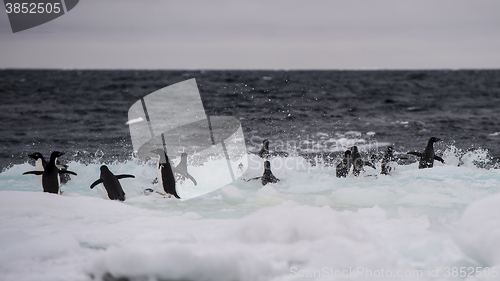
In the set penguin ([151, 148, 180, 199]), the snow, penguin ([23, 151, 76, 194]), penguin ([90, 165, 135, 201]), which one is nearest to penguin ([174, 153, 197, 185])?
penguin ([151, 148, 180, 199])

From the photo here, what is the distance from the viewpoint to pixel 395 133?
1886 centimetres

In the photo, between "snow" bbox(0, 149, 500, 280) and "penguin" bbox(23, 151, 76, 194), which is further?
"penguin" bbox(23, 151, 76, 194)

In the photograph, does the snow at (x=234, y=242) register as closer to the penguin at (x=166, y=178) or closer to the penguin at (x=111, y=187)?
Answer: the penguin at (x=111, y=187)

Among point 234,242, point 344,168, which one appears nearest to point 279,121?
point 344,168

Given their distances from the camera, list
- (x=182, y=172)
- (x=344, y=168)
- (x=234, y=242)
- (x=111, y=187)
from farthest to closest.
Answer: (x=344, y=168), (x=182, y=172), (x=111, y=187), (x=234, y=242)

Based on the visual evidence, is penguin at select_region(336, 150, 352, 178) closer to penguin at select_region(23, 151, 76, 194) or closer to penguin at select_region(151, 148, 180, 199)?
penguin at select_region(151, 148, 180, 199)

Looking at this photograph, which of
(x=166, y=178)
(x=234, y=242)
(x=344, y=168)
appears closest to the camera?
(x=234, y=242)

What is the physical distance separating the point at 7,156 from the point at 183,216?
10.9 m

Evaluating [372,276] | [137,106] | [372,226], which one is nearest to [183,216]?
[372,226]

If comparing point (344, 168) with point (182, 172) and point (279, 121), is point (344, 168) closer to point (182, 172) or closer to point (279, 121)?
point (182, 172)

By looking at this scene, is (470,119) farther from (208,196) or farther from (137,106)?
(137,106)

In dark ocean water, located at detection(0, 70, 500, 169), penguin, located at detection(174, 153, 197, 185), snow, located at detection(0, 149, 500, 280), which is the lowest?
dark ocean water, located at detection(0, 70, 500, 169)

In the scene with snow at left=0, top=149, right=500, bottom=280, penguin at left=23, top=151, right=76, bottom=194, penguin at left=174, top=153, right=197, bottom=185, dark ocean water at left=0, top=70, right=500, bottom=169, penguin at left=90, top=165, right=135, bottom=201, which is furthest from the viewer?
dark ocean water at left=0, top=70, right=500, bottom=169

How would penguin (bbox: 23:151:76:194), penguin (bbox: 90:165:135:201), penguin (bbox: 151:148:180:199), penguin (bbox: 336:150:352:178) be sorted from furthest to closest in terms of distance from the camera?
1. penguin (bbox: 336:150:352:178)
2. penguin (bbox: 151:148:180:199)
3. penguin (bbox: 23:151:76:194)
4. penguin (bbox: 90:165:135:201)
